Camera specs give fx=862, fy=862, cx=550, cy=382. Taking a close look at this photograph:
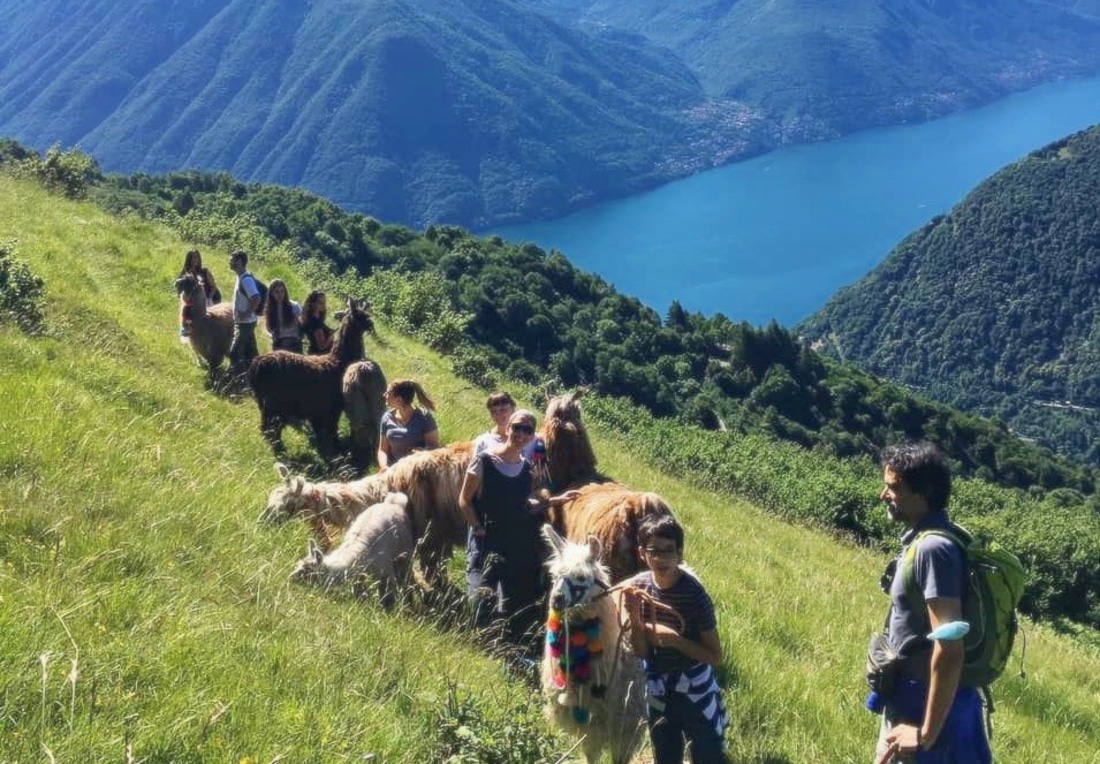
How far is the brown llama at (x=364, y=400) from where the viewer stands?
27.1 feet

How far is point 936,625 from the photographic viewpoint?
129 inches

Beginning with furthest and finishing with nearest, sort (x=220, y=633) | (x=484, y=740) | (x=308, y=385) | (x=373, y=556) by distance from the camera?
(x=308, y=385)
(x=373, y=556)
(x=220, y=633)
(x=484, y=740)

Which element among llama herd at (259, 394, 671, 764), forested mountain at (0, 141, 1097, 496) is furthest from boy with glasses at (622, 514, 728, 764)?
forested mountain at (0, 141, 1097, 496)

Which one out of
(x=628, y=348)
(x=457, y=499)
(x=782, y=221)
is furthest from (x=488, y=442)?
(x=782, y=221)

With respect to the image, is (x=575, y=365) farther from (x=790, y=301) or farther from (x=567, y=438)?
(x=790, y=301)

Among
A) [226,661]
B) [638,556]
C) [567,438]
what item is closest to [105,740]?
[226,661]

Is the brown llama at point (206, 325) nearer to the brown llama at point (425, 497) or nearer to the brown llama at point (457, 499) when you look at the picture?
the brown llama at point (425, 497)

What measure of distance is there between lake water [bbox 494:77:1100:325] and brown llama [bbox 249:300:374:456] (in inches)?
3707

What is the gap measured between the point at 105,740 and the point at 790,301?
372 ft

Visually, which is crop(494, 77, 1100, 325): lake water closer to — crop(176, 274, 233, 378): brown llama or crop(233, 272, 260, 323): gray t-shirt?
crop(176, 274, 233, 378): brown llama

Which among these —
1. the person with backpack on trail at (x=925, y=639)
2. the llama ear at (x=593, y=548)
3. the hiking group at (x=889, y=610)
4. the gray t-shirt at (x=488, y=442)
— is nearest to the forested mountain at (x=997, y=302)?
the gray t-shirt at (x=488, y=442)

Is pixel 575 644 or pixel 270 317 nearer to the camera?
pixel 575 644

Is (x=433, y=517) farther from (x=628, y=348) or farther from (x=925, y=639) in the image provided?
(x=628, y=348)

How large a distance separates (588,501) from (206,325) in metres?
6.37
